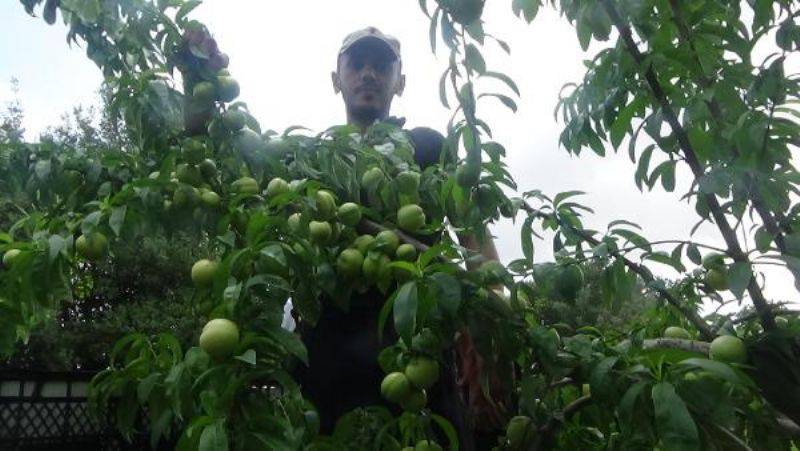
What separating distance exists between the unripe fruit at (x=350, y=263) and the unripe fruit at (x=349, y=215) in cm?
6

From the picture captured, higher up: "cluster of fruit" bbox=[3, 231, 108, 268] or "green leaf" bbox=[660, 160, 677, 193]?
"green leaf" bbox=[660, 160, 677, 193]

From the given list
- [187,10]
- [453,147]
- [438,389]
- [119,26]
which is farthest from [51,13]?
[438,389]

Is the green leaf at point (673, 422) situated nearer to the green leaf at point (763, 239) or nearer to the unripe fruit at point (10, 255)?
the green leaf at point (763, 239)

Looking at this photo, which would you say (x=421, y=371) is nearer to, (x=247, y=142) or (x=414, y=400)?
(x=414, y=400)

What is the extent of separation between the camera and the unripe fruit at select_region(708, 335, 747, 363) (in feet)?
3.15

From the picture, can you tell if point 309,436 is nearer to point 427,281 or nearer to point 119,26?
point 427,281

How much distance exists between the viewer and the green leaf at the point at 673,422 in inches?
30.9

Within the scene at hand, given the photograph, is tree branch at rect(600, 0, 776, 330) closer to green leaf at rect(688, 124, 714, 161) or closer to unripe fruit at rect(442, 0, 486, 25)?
green leaf at rect(688, 124, 714, 161)

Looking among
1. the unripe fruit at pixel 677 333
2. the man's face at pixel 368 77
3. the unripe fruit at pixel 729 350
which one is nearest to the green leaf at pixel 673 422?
the unripe fruit at pixel 729 350

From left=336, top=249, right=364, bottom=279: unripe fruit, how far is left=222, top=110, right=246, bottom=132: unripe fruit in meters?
0.29

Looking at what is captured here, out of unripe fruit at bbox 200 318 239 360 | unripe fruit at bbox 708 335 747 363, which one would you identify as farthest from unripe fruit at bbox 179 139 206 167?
unripe fruit at bbox 708 335 747 363

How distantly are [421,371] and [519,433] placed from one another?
0.25 m

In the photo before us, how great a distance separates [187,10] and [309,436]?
0.73 m

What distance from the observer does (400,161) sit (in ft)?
4.45
